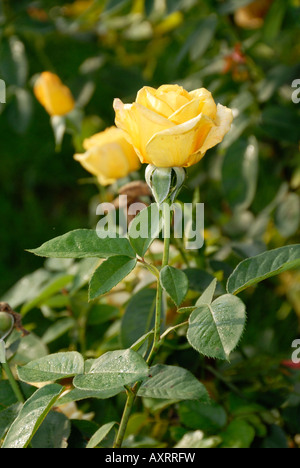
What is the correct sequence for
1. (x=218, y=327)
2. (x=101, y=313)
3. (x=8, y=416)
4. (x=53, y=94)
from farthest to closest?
(x=53, y=94) → (x=101, y=313) → (x=8, y=416) → (x=218, y=327)

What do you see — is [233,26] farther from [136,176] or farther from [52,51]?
[52,51]

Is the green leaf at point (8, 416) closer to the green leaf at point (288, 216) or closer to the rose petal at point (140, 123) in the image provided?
the rose petal at point (140, 123)

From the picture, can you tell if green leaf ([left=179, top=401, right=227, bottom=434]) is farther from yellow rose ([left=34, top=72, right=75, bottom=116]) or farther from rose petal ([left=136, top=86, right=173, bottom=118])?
yellow rose ([left=34, top=72, right=75, bottom=116])

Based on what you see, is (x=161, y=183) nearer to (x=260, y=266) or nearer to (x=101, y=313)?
(x=260, y=266)

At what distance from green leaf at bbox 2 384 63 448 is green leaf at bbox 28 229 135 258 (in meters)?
0.11

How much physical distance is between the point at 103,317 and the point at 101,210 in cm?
15

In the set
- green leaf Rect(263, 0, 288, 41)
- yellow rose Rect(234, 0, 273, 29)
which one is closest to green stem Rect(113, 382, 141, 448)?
green leaf Rect(263, 0, 288, 41)

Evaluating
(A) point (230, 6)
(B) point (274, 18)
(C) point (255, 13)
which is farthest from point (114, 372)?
(C) point (255, 13)

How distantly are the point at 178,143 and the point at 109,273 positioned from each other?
0.13 m

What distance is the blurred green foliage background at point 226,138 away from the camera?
3.27 feet

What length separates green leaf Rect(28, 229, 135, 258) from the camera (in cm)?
48

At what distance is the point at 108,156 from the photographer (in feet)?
2.52

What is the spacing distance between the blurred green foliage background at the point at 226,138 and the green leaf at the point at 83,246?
235mm

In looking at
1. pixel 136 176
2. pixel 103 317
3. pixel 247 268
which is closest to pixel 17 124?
pixel 136 176
